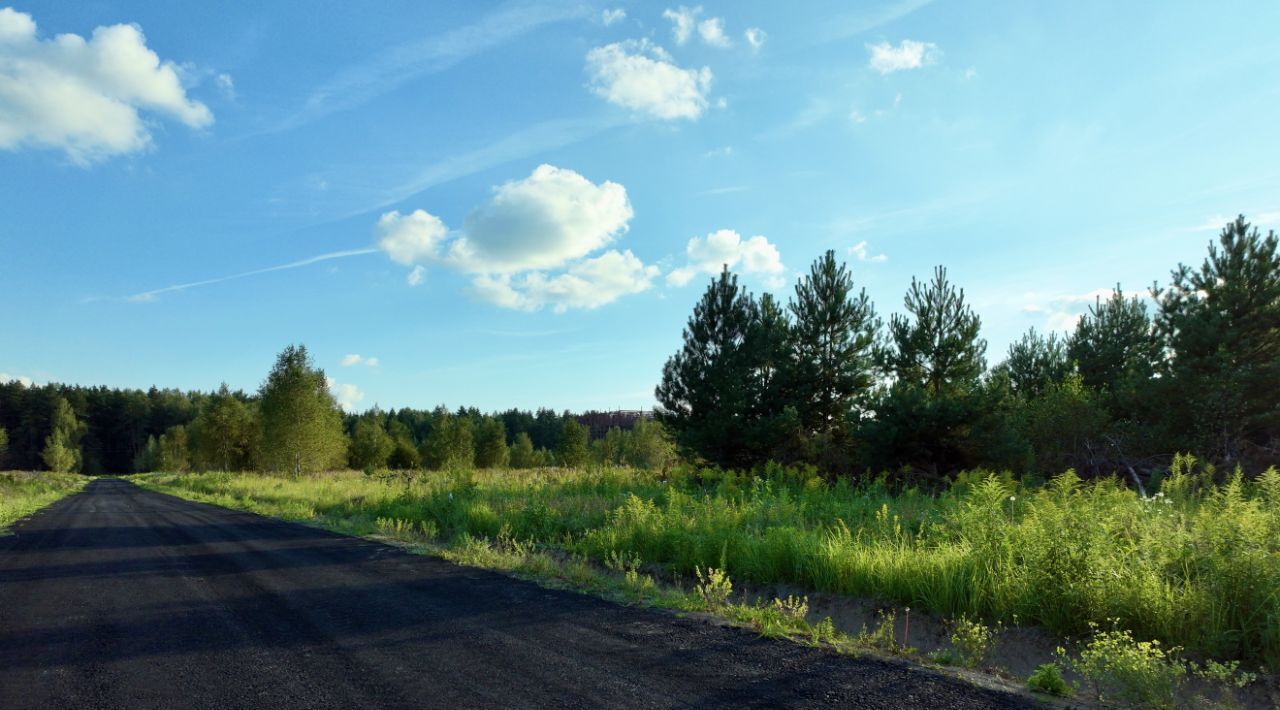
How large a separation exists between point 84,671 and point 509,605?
3.40 meters

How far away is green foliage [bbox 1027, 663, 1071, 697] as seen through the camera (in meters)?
4.02

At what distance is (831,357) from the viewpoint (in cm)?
2252

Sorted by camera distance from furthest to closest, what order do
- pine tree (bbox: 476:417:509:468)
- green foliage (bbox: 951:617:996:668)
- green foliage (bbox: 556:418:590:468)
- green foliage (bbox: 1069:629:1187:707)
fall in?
pine tree (bbox: 476:417:509:468), green foliage (bbox: 556:418:590:468), green foliage (bbox: 951:617:996:668), green foliage (bbox: 1069:629:1187:707)

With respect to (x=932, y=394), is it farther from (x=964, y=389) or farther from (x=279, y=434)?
(x=279, y=434)

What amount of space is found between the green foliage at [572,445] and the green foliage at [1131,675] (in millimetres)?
49895

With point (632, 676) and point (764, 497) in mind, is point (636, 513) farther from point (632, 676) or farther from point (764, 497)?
point (632, 676)

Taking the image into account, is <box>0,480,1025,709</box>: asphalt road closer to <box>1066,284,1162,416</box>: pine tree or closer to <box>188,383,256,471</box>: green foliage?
<box>1066,284,1162,416</box>: pine tree

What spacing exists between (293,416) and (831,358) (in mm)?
32176

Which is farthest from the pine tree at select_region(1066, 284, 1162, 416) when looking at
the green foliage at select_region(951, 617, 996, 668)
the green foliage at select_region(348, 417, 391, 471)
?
the green foliage at select_region(348, 417, 391, 471)

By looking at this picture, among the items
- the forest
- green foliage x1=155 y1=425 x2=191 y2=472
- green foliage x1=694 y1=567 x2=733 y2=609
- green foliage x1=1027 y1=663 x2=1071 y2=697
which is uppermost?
the forest

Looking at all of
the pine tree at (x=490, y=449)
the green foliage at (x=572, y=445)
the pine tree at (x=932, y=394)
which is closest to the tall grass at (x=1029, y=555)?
the pine tree at (x=932, y=394)

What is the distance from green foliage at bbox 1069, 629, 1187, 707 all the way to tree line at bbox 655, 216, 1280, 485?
15.4 metres

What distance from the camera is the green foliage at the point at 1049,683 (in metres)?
4.02

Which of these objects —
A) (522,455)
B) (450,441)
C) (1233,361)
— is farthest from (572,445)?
(1233,361)
